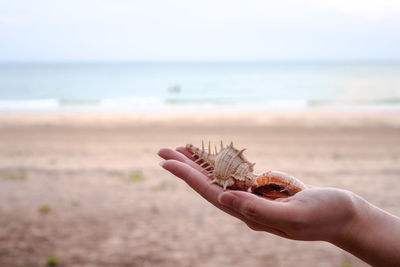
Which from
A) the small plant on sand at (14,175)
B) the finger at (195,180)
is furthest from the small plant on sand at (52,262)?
the small plant on sand at (14,175)

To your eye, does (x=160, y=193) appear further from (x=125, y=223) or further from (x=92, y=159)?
(x=92, y=159)

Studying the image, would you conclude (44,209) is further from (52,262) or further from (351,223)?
(351,223)

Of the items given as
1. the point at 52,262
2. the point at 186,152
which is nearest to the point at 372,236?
the point at 186,152

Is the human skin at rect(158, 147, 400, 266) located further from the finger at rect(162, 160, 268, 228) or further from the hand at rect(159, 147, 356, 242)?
the finger at rect(162, 160, 268, 228)

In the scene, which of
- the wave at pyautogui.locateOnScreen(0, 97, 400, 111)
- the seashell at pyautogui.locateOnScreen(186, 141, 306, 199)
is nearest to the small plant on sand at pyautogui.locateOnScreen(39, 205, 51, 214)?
the seashell at pyautogui.locateOnScreen(186, 141, 306, 199)

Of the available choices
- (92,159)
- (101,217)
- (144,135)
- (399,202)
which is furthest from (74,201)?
(144,135)

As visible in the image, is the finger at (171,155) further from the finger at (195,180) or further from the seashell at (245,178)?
the finger at (195,180)

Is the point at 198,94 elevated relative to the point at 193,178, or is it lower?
elevated
